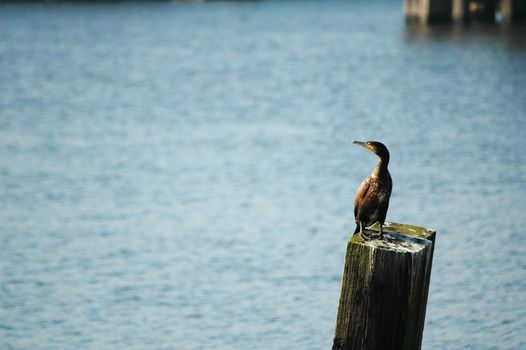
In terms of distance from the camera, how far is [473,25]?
59375mm

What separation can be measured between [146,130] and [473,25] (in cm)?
3910

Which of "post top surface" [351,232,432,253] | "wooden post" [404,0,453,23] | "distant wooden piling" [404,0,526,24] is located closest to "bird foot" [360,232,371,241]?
"post top surface" [351,232,432,253]

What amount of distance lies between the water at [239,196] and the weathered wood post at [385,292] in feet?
17.8

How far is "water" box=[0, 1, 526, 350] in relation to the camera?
37.2ft

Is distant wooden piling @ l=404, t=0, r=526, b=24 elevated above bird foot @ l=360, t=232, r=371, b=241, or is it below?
below

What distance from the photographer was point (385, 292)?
5.05 m

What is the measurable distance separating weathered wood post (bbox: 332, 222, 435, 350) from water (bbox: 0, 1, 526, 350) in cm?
543

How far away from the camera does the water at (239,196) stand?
1135cm

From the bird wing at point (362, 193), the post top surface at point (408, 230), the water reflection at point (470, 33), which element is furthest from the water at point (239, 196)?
the water reflection at point (470, 33)

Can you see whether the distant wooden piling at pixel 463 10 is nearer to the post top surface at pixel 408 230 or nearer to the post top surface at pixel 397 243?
the post top surface at pixel 408 230

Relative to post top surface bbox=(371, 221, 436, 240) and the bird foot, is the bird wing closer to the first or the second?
post top surface bbox=(371, 221, 436, 240)

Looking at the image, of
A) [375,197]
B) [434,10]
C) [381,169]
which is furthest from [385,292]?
[434,10]

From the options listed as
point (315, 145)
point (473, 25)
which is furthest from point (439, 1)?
point (315, 145)

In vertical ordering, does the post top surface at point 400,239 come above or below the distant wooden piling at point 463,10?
above
